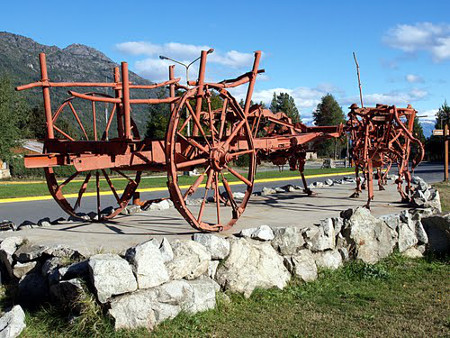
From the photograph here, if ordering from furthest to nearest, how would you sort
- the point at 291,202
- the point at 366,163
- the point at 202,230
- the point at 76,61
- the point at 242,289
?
the point at 76,61
the point at 291,202
the point at 366,163
the point at 202,230
the point at 242,289

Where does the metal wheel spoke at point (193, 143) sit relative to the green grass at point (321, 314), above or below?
above

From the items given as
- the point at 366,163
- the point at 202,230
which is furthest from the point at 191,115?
the point at 366,163

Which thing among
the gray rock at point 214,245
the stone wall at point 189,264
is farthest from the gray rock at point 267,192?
the gray rock at point 214,245

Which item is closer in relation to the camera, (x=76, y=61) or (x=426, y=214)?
(x=426, y=214)

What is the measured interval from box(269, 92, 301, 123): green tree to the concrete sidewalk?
49.6 meters

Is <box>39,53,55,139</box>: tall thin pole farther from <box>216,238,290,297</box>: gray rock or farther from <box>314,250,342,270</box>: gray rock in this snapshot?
<box>314,250,342,270</box>: gray rock

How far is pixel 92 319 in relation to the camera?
478 cm

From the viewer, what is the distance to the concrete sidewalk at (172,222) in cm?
662

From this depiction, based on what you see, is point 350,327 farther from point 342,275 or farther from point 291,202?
point 291,202

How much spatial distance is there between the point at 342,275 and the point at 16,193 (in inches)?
499

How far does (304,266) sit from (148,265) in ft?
8.16

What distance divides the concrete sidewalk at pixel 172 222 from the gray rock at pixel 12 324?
1045 millimetres

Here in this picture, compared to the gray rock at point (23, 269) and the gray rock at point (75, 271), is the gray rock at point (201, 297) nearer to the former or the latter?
the gray rock at point (75, 271)

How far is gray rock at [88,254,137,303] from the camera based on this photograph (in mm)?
4828
